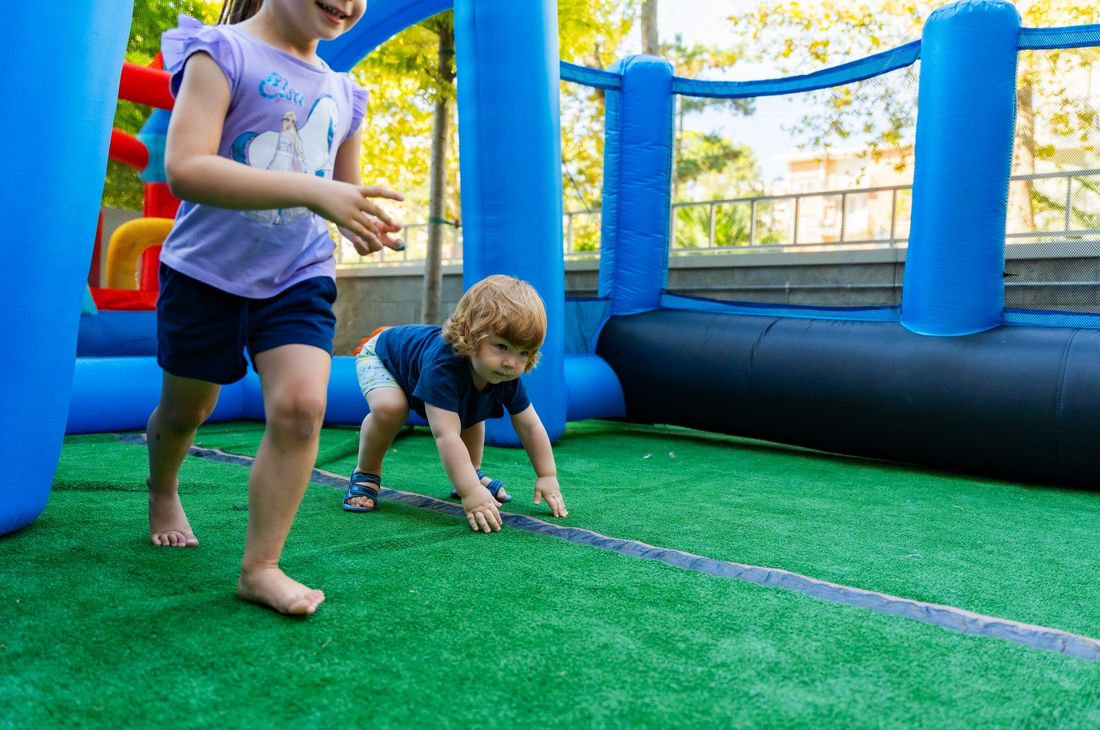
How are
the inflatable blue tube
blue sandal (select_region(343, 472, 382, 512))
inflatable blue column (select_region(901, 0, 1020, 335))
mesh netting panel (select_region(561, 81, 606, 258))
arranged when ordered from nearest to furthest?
blue sandal (select_region(343, 472, 382, 512))
inflatable blue column (select_region(901, 0, 1020, 335))
the inflatable blue tube
mesh netting panel (select_region(561, 81, 606, 258))

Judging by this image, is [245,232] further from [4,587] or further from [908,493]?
[908,493]

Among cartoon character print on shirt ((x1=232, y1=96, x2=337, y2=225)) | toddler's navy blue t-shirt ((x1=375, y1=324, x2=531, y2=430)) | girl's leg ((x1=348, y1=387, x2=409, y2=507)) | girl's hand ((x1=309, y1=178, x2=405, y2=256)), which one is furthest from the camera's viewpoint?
girl's leg ((x1=348, y1=387, x2=409, y2=507))

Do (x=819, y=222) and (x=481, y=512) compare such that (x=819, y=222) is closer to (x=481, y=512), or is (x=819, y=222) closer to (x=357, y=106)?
(x=481, y=512)

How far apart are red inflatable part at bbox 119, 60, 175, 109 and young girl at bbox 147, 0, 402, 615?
12.8 feet

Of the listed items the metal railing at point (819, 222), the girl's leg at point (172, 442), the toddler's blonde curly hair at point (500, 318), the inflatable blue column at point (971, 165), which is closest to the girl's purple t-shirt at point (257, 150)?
the girl's leg at point (172, 442)

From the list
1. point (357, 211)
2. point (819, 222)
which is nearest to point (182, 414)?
point (357, 211)

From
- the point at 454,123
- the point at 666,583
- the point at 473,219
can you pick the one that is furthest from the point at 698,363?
the point at 454,123

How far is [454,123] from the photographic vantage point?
12.6m

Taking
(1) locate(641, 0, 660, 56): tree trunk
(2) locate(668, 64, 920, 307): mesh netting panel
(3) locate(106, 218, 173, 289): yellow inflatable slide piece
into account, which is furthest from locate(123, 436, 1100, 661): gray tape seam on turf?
(1) locate(641, 0, 660, 56): tree trunk

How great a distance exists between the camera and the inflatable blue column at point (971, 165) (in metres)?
4.10

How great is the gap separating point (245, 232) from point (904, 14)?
34.2 ft

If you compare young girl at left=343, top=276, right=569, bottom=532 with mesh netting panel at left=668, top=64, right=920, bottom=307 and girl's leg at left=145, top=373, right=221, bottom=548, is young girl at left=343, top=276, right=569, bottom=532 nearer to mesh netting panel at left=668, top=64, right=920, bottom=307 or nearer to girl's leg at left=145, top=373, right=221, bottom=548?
girl's leg at left=145, top=373, right=221, bottom=548

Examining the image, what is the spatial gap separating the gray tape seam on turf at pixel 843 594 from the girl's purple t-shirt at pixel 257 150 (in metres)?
1.04

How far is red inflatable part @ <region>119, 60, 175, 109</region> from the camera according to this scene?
5273 mm
